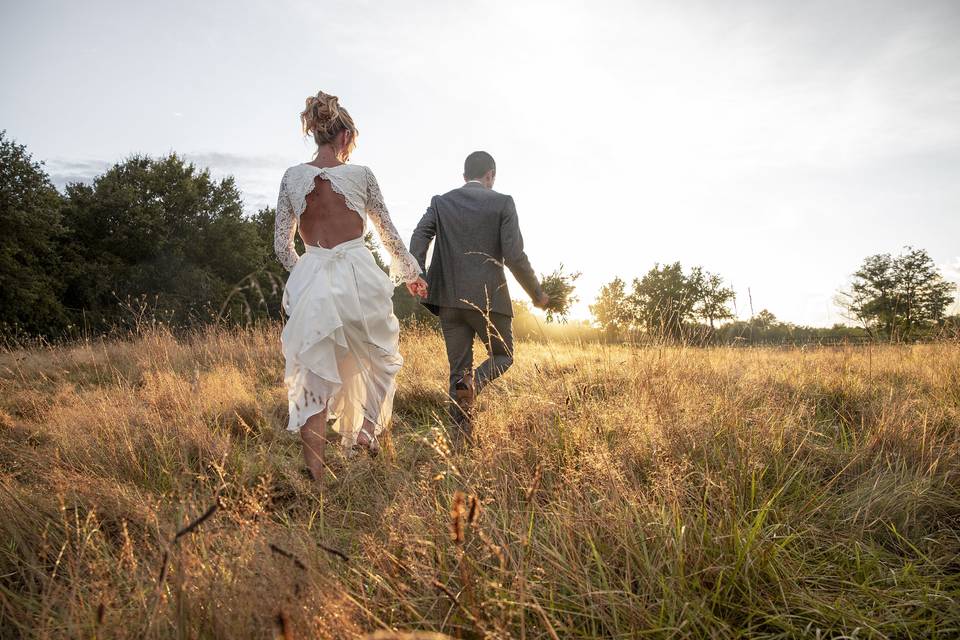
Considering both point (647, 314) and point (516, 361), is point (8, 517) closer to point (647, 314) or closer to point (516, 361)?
point (647, 314)

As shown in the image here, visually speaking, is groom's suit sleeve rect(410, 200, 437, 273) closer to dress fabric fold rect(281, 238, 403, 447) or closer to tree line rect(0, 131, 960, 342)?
dress fabric fold rect(281, 238, 403, 447)

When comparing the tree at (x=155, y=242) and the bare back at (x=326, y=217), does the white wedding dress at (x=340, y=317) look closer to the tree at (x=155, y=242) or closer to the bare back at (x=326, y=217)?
the bare back at (x=326, y=217)

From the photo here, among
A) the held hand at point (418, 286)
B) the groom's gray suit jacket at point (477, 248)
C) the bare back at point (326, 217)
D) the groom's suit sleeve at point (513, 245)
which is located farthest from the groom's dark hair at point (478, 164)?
the bare back at point (326, 217)

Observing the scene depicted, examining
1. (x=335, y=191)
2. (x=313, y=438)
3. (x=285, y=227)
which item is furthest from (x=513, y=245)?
(x=313, y=438)

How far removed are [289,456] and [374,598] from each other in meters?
2.46

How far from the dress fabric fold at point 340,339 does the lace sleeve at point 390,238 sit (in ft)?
0.79

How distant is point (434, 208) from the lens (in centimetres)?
452

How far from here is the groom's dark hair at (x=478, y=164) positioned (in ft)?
14.8

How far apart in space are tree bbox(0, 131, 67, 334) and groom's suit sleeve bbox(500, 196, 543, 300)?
19.7 metres

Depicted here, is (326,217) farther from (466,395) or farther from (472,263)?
(466,395)

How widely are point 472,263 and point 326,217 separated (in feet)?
4.28

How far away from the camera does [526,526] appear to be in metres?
2.09

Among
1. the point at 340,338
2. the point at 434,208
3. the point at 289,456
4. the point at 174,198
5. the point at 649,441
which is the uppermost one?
the point at 174,198

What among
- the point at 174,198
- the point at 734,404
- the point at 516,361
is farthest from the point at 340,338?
the point at 174,198
